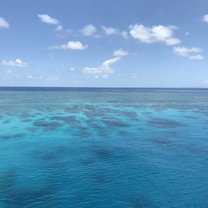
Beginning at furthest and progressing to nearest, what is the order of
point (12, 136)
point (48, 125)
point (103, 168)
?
point (48, 125) < point (12, 136) < point (103, 168)

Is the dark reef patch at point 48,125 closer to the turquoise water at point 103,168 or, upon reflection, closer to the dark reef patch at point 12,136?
the turquoise water at point 103,168

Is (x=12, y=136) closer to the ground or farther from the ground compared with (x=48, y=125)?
closer to the ground

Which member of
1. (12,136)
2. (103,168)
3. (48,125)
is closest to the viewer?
(103,168)

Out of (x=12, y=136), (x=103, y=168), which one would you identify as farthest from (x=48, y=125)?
A: (x=103, y=168)

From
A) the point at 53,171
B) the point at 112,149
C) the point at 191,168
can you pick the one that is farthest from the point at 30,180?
the point at 191,168

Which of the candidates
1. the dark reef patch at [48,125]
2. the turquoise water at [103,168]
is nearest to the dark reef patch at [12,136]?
the turquoise water at [103,168]

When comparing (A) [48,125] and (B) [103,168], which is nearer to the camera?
(B) [103,168]

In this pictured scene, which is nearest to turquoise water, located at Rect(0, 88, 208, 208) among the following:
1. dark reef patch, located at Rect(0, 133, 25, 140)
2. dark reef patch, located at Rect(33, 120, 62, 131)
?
dark reef patch, located at Rect(0, 133, 25, 140)

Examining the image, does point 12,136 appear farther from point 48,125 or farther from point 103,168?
point 103,168

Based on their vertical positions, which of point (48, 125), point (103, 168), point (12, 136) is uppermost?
point (48, 125)

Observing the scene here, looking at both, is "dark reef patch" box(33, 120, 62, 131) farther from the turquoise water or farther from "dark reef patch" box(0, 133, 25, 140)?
"dark reef patch" box(0, 133, 25, 140)

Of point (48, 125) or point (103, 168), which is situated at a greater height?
point (48, 125)

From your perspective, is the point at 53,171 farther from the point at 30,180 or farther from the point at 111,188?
the point at 111,188
